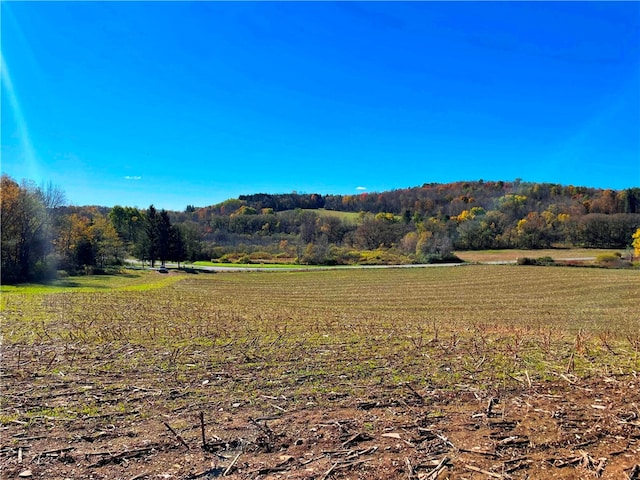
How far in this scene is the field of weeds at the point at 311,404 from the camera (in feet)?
11.6

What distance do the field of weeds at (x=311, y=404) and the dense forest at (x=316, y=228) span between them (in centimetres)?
3195

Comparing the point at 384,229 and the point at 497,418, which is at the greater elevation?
the point at 384,229

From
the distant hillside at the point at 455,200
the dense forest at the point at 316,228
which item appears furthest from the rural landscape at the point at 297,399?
the distant hillside at the point at 455,200

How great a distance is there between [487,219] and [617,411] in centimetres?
9285

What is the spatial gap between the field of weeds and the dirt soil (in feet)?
0.06

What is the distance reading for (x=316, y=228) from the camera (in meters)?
102

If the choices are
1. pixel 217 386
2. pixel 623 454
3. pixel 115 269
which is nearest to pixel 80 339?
pixel 217 386

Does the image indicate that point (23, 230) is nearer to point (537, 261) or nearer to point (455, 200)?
point (537, 261)

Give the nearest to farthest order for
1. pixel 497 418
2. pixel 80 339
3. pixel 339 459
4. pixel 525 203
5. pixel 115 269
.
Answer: pixel 339 459
pixel 497 418
pixel 80 339
pixel 115 269
pixel 525 203

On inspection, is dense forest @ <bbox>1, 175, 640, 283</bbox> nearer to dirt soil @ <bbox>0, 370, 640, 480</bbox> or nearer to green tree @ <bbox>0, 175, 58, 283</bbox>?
green tree @ <bbox>0, 175, 58, 283</bbox>

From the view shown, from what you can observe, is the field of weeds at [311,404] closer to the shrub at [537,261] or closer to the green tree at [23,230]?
the green tree at [23,230]

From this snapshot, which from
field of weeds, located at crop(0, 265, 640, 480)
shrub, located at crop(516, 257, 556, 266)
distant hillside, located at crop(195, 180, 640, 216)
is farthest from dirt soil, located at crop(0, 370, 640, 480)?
distant hillside, located at crop(195, 180, 640, 216)

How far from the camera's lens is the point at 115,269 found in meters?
52.2

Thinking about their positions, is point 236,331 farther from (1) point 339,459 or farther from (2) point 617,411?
(2) point 617,411
